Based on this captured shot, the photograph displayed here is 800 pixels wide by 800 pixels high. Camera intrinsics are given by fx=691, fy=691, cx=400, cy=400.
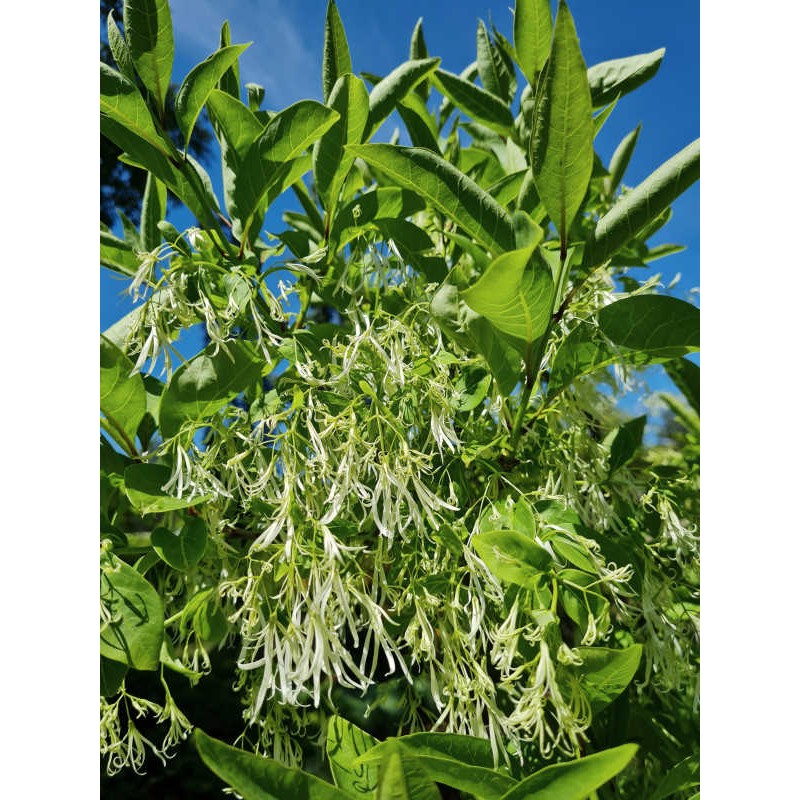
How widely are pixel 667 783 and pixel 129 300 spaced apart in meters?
0.59

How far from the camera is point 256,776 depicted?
400mm

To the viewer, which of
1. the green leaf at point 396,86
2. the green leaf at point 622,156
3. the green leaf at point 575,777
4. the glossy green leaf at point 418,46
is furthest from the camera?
the green leaf at point 622,156

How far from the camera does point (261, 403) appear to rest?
0.60m

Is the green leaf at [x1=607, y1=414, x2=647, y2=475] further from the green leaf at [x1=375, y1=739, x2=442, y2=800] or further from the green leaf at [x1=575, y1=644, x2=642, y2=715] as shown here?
the green leaf at [x1=375, y1=739, x2=442, y2=800]

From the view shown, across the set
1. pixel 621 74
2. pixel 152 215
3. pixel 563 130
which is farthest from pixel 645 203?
pixel 152 215

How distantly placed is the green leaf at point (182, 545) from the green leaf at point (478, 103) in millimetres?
529

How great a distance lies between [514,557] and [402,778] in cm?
15

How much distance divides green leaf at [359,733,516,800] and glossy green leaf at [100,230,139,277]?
0.56m

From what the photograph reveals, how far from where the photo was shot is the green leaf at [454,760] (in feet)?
1.40

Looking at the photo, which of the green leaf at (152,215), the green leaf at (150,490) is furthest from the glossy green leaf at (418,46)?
the green leaf at (150,490)

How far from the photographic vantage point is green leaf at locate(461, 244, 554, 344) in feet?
1.40

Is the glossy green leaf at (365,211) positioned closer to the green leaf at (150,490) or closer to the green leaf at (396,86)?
the green leaf at (396,86)
